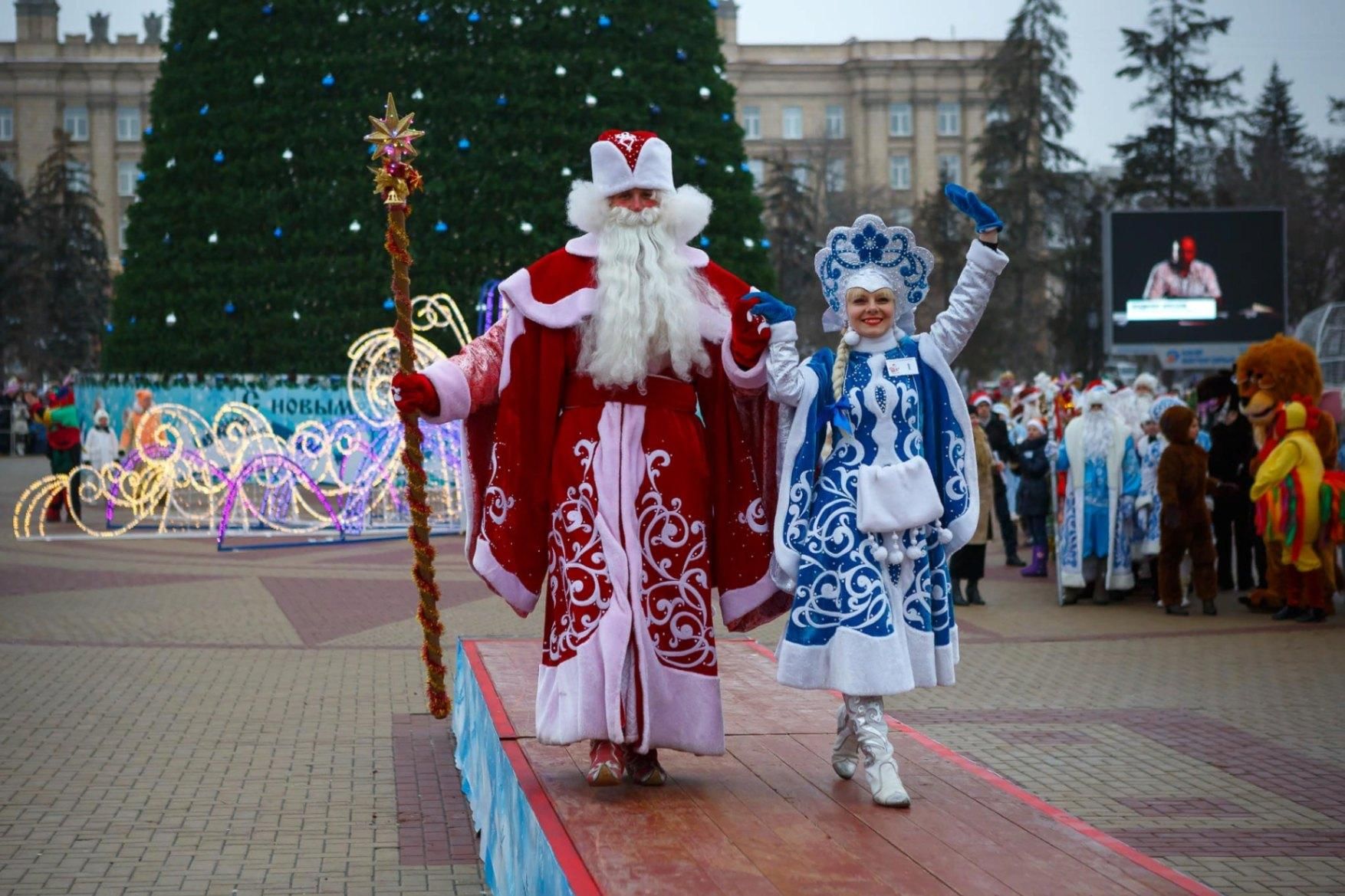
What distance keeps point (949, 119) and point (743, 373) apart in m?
85.8

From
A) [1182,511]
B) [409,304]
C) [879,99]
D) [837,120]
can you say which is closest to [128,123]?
[837,120]

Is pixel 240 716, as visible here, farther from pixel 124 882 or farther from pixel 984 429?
pixel 984 429

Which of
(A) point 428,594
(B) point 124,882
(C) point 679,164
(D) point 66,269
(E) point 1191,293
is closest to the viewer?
(B) point 124,882

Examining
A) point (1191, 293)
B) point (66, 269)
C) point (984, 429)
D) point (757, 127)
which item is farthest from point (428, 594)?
point (757, 127)

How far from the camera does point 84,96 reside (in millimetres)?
82438

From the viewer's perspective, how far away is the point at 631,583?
552 centimetres

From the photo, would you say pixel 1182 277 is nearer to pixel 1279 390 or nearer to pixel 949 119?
pixel 1279 390

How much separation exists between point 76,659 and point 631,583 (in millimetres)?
6429

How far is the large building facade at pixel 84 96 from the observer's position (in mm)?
80562

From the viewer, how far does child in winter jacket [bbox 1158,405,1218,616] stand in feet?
42.0

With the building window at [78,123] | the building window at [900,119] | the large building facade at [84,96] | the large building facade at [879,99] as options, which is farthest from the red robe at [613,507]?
the building window at [900,119]

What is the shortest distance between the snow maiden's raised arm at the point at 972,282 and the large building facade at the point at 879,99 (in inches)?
3229

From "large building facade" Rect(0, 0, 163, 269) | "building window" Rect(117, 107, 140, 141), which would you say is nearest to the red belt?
"large building facade" Rect(0, 0, 163, 269)

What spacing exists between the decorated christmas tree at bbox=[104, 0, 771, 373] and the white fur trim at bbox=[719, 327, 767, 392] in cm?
1796
